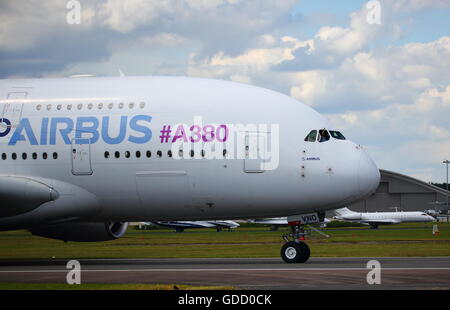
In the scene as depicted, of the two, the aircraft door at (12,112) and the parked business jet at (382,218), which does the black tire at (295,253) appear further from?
the parked business jet at (382,218)

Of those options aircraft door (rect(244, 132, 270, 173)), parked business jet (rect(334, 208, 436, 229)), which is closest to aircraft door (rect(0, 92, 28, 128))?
aircraft door (rect(244, 132, 270, 173))

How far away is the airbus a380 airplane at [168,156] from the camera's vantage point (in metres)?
25.2

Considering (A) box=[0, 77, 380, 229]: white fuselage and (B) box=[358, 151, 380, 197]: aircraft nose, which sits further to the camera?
(A) box=[0, 77, 380, 229]: white fuselage

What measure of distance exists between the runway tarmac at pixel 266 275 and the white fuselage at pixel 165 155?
6.30ft

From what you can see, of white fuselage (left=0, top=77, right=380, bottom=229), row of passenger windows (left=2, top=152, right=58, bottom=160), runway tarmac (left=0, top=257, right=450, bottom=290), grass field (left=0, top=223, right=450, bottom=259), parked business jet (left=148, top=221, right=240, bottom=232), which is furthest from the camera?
parked business jet (left=148, top=221, right=240, bottom=232)

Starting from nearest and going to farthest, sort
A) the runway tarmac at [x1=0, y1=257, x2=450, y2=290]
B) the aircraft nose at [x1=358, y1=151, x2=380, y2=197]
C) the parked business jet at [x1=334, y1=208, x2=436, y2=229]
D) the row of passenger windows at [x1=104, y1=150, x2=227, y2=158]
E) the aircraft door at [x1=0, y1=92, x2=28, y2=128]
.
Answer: the runway tarmac at [x1=0, y1=257, x2=450, y2=290], the aircraft nose at [x1=358, y1=151, x2=380, y2=197], the row of passenger windows at [x1=104, y1=150, x2=227, y2=158], the aircraft door at [x1=0, y1=92, x2=28, y2=128], the parked business jet at [x1=334, y1=208, x2=436, y2=229]

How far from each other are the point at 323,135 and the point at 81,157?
782cm

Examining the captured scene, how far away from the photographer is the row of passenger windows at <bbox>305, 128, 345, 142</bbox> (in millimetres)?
25484

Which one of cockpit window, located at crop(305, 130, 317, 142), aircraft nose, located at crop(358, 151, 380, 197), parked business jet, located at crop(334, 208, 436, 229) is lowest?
parked business jet, located at crop(334, 208, 436, 229)

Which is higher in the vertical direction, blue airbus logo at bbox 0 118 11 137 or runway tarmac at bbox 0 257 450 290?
blue airbus logo at bbox 0 118 11 137

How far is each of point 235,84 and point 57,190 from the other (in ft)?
22.4

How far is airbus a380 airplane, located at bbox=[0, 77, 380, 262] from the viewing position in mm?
25219

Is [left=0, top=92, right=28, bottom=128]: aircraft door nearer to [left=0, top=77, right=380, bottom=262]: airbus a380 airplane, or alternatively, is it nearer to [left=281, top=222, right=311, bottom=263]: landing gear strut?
[left=0, top=77, right=380, bottom=262]: airbus a380 airplane
